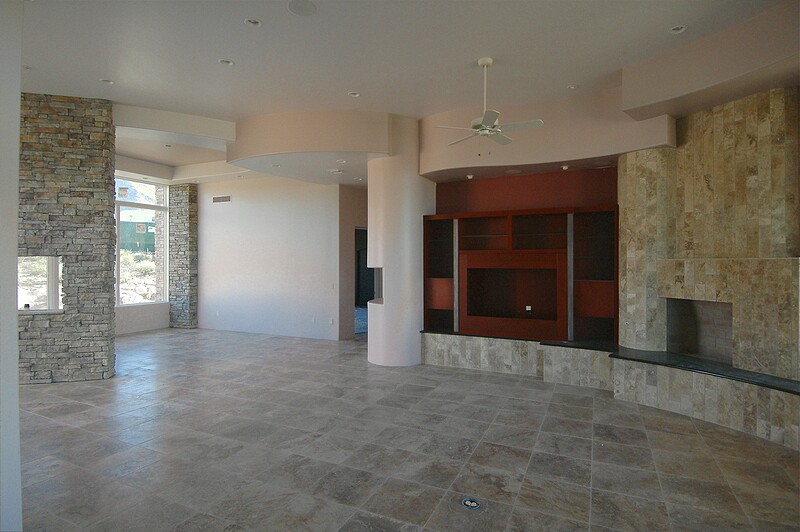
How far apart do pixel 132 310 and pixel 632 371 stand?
10219mm

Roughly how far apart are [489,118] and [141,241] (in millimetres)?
9434

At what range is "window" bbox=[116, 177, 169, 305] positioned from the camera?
1023 centimetres

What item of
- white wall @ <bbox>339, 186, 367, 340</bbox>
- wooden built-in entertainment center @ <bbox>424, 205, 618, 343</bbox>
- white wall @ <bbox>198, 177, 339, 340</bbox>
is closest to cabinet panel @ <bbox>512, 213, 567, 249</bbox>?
wooden built-in entertainment center @ <bbox>424, 205, 618, 343</bbox>

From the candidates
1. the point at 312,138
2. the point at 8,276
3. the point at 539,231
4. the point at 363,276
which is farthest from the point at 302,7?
the point at 363,276

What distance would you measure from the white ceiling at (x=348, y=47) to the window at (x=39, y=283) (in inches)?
94.7

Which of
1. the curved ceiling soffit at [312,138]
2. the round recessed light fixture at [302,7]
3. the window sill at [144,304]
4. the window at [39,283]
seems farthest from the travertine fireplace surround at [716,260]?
the window sill at [144,304]

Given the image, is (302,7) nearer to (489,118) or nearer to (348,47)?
(348,47)

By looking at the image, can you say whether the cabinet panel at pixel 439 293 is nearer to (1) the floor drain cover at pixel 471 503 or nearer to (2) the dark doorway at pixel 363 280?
(1) the floor drain cover at pixel 471 503

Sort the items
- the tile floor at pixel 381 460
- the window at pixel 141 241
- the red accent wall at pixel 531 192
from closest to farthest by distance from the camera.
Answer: the tile floor at pixel 381 460 → the red accent wall at pixel 531 192 → the window at pixel 141 241

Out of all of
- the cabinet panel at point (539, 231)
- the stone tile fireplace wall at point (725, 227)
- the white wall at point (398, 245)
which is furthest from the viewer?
the white wall at point (398, 245)

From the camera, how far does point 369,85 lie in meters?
5.76

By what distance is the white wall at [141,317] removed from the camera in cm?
1011

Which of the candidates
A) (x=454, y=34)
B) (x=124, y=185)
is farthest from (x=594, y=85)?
(x=124, y=185)

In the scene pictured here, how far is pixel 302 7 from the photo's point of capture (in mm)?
3928
